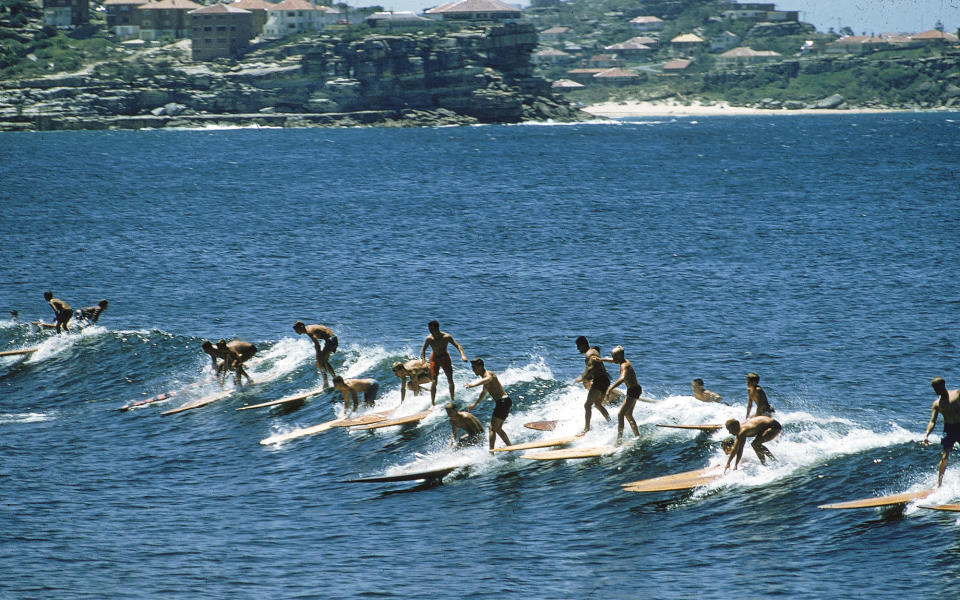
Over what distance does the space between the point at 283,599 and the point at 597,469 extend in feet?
29.7

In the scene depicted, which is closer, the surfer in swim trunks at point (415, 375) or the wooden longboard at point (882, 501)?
the wooden longboard at point (882, 501)

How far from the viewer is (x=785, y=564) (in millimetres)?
20375

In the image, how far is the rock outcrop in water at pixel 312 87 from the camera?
170m

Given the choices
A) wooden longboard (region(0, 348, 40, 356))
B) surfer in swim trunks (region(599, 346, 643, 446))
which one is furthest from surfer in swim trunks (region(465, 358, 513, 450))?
wooden longboard (region(0, 348, 40, 356))

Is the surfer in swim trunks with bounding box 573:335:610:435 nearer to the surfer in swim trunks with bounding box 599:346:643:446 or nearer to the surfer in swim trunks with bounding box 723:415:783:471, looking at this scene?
the surfer in swim trunks with bounding box 599:346:643:446

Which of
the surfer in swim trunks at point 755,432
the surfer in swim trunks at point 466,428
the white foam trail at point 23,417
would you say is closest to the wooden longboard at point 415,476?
the surfer in swim trunks at point 466,428

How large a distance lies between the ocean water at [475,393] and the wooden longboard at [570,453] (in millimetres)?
229

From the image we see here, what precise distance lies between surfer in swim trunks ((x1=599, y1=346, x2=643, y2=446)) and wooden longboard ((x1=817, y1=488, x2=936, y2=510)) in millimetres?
5638

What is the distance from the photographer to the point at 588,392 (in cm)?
2842

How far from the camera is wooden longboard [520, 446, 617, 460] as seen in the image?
2636 centimetres

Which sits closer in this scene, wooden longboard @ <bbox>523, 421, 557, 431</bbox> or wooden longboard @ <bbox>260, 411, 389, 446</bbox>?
wooden longboard @ <bbox>523, 421, 557, 431</bbox>

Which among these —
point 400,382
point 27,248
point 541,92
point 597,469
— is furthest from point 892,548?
point 541,92

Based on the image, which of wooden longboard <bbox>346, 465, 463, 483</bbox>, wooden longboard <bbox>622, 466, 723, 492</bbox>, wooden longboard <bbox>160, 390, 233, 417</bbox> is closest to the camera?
wooden longboard <bbox>622, 466, 723, 492</bbox>

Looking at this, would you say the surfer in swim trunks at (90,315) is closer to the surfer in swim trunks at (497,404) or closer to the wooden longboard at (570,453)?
the surfer in swim trunks at (497,404)
